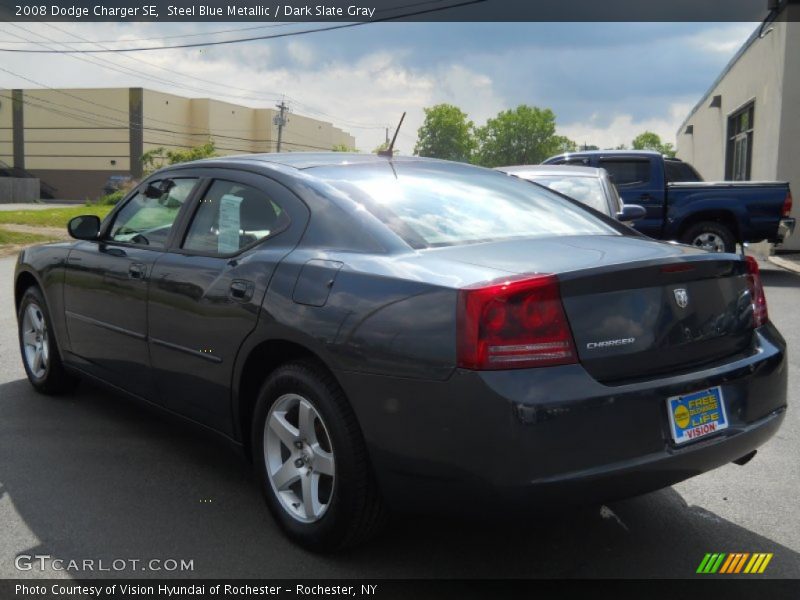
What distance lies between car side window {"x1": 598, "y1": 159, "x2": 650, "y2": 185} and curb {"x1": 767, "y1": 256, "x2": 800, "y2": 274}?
3.36 meters

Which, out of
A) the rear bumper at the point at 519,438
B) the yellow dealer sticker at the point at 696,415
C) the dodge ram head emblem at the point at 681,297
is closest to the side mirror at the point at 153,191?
the rear bumper at the point at 519,438

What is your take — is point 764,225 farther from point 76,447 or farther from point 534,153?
point 534,153

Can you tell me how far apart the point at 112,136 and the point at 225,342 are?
78.0m

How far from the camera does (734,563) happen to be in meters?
3.40

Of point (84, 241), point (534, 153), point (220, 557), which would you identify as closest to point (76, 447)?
point (84, 241)

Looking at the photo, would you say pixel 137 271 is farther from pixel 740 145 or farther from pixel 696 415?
pixel 740 145

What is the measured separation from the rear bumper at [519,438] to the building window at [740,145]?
69.3 ft

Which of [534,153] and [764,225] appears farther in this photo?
[534,153]

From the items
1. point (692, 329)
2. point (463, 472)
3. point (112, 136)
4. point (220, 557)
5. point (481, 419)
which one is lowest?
point (220, 557)

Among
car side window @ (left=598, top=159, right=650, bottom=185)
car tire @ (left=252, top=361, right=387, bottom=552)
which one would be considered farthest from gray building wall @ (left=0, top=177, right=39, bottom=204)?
car tire @ (left=252, top=361, right=387, bottom=552)

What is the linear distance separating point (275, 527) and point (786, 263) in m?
15.0

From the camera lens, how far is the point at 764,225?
44.8ft

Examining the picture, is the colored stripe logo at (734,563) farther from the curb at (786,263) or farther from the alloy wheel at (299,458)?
the curb at (786,263)

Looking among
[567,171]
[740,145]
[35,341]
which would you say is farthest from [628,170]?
[740,145]
